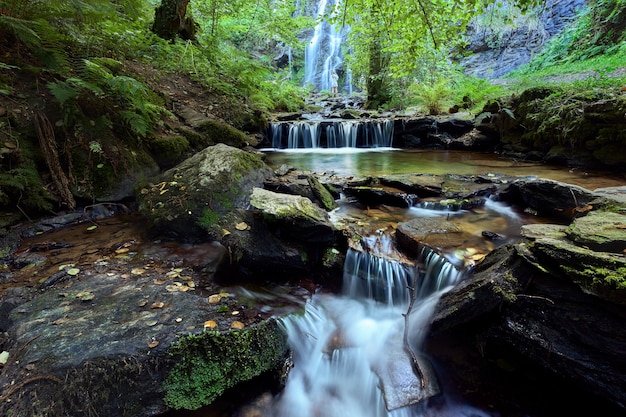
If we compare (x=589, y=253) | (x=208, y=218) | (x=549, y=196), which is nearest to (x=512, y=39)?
(x=549, y=196)

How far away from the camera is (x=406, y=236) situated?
3.86m

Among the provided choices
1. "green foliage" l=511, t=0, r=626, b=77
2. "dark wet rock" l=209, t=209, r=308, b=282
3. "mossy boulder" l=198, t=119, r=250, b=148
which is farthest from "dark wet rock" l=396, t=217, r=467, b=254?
"green foliage" l=511, t=0, r=626, b=77

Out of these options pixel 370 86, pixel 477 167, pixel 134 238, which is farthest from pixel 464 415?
pixel 370 86

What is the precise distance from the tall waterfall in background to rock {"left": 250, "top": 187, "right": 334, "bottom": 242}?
32.8 meters

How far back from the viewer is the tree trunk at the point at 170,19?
881 centimetres

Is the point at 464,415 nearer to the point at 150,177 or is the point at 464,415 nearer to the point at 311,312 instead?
the point at 311,312

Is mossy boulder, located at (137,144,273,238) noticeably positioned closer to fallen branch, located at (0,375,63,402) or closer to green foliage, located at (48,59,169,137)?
green foliage, located at (48,59,169,137)

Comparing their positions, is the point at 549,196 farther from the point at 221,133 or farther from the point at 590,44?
the point at 590,44

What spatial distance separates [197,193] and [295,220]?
1476mm

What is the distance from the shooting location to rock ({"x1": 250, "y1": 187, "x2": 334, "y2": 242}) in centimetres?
344

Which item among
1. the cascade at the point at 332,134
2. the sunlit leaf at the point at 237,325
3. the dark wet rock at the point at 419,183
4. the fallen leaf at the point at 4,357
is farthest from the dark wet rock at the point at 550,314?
the cascade at the point at 332,134

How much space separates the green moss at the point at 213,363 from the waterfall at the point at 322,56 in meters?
34.5

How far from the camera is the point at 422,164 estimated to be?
8.55m

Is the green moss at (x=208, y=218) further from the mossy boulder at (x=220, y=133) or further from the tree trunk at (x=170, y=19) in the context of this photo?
the tree trunk at (x=170, y=19)
